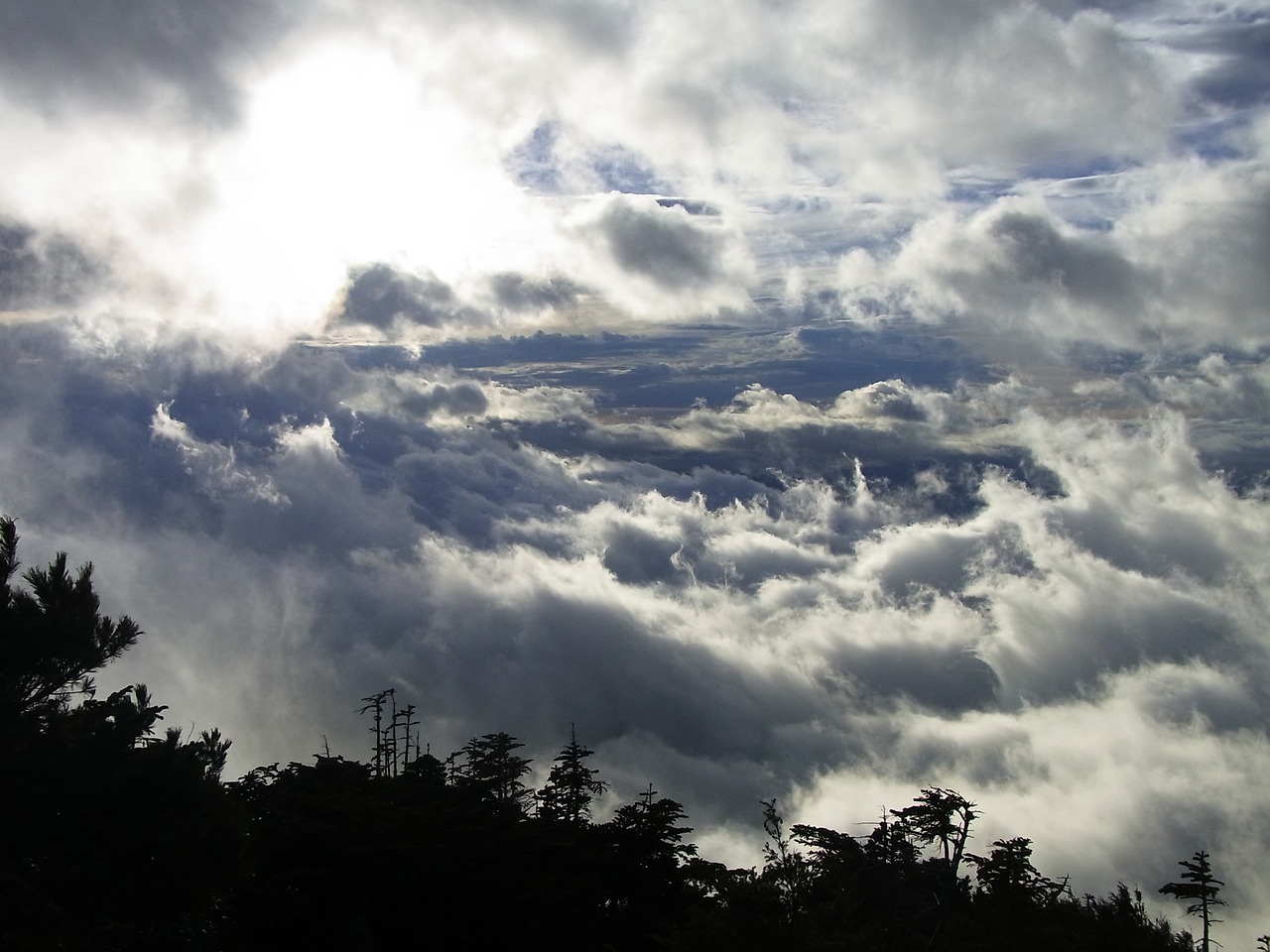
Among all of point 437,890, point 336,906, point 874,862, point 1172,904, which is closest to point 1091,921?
point 874,862

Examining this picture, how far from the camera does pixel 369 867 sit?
114ft

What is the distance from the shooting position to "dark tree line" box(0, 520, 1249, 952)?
84.8ft

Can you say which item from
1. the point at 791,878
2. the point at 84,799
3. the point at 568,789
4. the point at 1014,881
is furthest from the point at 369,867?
the point at 1014,881

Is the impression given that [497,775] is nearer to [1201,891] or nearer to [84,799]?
[84,799]

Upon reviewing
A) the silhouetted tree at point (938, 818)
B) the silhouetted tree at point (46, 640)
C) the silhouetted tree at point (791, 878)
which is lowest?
the silhouetted tree at point (791, 878)

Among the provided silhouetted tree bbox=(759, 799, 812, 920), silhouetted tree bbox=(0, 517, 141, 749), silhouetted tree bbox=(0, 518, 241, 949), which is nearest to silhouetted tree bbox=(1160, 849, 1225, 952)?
silhouetted tree bbox=(759, 799, 812, 920)

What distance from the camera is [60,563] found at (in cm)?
2828

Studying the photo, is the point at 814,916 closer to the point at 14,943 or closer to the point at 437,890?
the point at 437,890

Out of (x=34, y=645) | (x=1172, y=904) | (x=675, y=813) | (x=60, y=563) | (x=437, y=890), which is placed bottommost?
(x=1172, y=904)

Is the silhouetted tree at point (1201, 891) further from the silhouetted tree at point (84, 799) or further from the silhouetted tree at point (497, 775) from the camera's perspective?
the silhouetted tree at point (84, 799)

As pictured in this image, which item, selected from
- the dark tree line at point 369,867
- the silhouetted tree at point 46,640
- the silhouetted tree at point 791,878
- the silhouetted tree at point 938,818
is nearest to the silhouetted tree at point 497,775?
the dark tree line at point 369,867

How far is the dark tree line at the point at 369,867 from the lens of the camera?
25.9 metres

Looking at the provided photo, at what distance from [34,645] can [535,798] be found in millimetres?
35343

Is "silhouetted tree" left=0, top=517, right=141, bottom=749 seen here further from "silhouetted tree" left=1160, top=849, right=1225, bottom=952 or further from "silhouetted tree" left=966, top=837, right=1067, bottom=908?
"silhouetted tree" left=1160, top=849, right=1225, bottom=952
